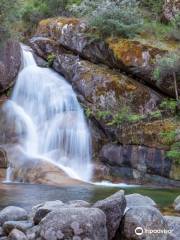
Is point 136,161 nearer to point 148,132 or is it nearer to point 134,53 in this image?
point 148,132

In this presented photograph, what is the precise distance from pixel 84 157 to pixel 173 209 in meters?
7.68

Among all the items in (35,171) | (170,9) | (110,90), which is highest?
(170,9)

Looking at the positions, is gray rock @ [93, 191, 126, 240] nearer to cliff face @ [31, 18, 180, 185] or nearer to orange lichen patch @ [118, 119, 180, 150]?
cliff face @ [31, 18, 180, 185]

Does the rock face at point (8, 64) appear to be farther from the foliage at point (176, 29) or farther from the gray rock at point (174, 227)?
the gray rock at point (174, 227)

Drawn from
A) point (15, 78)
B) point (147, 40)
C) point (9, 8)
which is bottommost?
point (15, 78)

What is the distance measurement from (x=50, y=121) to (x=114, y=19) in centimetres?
569

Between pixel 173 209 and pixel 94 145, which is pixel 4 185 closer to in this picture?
pixel 94 145

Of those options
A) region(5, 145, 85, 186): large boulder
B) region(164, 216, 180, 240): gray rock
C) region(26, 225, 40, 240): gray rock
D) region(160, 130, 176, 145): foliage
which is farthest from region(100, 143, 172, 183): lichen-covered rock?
region(26, 225, 40, 240): gray rock

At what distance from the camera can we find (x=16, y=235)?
6781mm

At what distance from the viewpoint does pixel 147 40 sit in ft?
65.5

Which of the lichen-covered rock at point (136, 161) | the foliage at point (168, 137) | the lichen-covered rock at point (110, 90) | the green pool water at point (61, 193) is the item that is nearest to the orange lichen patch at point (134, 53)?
the lichen-covered rock at point (110, 90)

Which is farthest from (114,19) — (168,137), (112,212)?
(112,212)

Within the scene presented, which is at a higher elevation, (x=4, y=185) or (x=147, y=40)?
(x=147, y=40)

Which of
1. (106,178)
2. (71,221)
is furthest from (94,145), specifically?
(71,221)
